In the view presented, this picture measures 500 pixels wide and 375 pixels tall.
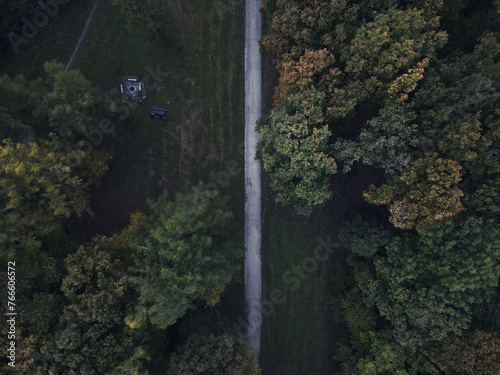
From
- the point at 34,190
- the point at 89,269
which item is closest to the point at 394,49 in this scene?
the point at 89,269

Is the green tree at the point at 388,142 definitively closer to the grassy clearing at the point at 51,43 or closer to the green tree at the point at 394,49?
the green tree at the point at 394,49

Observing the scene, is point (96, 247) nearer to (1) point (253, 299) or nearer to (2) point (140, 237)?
(2) point (140, 237)

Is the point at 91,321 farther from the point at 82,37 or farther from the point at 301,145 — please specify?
the point at 82,37

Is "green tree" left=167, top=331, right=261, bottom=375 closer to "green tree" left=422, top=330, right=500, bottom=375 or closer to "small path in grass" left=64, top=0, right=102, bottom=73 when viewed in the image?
"green tree" left=422, top=330, right=500, bottom=375

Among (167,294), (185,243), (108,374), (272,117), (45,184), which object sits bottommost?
(108,374)

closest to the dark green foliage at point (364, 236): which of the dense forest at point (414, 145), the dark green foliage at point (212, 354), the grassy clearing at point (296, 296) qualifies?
the dense forest at point (414, 145)

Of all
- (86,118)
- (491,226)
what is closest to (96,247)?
(86,118)
